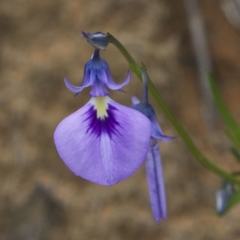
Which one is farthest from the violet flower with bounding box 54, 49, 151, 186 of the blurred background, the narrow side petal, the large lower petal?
the blurred background

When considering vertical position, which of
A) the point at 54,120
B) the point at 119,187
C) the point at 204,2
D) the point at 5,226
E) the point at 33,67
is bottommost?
the point at 5,226

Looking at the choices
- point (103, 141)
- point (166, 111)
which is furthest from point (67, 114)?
point (103, 141)

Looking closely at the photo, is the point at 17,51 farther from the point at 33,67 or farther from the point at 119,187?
the point at 119,187

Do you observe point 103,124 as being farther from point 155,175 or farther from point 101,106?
point 155,175

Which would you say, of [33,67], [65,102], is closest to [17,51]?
[33,67]

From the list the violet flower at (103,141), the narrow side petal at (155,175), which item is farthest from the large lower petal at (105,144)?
the narrow side petal at (155,175)

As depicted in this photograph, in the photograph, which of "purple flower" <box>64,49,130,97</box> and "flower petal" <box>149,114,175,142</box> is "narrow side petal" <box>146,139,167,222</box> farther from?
"purple flower" <box>64,49,130,97</box>
